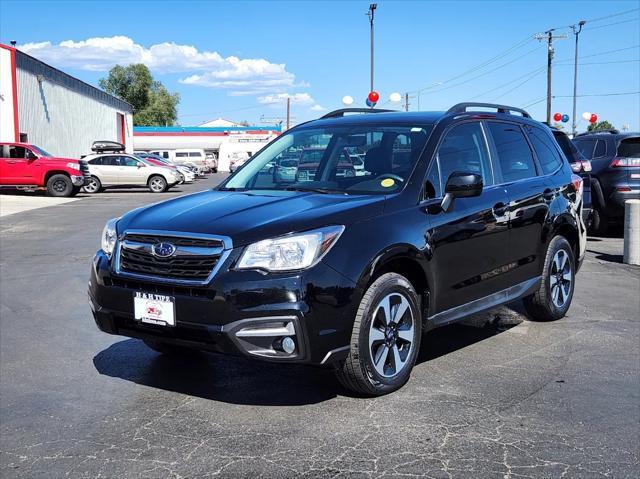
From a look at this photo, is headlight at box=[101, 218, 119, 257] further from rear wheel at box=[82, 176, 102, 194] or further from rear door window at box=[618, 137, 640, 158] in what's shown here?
rear wheel at box=[82, 176, 102, 194]

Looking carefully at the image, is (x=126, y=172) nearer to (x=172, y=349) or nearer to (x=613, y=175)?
(x=613, y=175)

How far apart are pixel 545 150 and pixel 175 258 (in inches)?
155

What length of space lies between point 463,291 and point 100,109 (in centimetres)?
4714

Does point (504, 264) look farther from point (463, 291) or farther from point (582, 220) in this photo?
point (582, 220)

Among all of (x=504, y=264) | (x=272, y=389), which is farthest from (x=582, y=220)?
(x=272, y=389)

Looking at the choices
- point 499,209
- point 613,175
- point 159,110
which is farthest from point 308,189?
point 159,110

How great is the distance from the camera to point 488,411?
430 cm

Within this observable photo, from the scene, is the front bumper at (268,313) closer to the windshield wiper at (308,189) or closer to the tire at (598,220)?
the windshield wiper at (308,189)

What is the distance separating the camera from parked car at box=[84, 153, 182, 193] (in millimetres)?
31312

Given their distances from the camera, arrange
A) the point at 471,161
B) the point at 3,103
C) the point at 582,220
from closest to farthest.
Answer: the point at 471,161 → the point at 582,220 → the point at 3,103

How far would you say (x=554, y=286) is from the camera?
6516 millimetres

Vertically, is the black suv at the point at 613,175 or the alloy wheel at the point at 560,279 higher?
the black suv at the point at 613,175

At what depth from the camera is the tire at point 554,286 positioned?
6336mm

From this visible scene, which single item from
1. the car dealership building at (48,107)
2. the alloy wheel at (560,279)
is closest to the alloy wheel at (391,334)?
the alloy wheel at (560,279)
